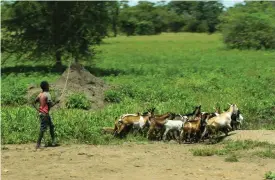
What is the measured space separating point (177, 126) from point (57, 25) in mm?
17201

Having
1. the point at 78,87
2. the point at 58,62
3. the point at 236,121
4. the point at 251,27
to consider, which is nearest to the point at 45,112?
the point at 236,121

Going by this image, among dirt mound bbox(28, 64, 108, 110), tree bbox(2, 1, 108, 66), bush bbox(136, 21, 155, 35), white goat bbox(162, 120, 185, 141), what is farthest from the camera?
bush bbox(136, 21, 155, 35)

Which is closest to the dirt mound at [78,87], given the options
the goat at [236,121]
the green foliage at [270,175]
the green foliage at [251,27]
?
the goat at [236,121]

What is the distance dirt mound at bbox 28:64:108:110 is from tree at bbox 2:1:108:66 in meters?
8.68

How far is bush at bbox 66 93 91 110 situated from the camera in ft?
48.2

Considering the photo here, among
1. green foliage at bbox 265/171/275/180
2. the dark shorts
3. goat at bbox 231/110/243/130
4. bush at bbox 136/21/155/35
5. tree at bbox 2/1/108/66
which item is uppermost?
bush at bbox 136/21/155/35

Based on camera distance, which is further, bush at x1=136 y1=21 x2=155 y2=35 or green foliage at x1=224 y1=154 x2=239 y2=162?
bush at x1=136 y1=21 x2=155 y2=35

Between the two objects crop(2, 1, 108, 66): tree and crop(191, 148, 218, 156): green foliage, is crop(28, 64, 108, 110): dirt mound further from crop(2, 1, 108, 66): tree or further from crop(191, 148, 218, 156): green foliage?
crop(2, 1, 108, 66): tree

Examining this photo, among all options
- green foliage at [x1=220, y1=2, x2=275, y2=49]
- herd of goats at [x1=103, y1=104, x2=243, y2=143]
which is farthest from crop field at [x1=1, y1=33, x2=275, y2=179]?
green foliage at [x1=220, y1=2, x2=275, y2=49]

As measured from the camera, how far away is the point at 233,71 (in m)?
24.9

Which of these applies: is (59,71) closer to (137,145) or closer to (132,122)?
(132,122)

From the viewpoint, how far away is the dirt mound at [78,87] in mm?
15523

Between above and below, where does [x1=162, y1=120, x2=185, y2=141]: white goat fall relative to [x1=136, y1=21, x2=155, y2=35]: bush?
below

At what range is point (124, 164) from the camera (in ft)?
27.2
